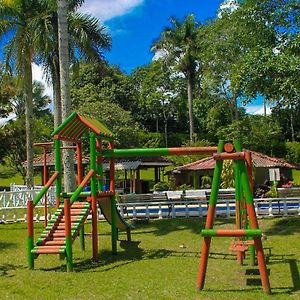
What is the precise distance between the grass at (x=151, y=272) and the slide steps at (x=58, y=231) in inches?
16.0

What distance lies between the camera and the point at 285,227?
47.7 feet

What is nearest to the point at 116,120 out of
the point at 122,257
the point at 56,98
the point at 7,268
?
the point at 56,98

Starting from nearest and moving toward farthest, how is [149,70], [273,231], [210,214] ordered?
[210,214]
[273,231]
[149,70]

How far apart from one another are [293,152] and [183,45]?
46.3ft

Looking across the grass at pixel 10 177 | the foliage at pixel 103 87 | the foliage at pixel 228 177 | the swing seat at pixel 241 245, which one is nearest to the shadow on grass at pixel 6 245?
the swing seat at pixel 241 245

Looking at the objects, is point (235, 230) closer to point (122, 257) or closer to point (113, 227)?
point (122, 257)

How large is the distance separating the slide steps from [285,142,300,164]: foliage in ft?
116

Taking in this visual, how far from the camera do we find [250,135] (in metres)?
40.4

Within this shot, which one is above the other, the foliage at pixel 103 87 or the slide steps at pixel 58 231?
the foliage at pixel 103 87

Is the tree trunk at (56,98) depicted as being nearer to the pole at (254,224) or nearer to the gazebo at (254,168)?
the gazebo at (254,168)

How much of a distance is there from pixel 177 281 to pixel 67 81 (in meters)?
9.17

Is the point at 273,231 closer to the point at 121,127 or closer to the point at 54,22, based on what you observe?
the point at 54,22

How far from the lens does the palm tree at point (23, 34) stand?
69.9 ft

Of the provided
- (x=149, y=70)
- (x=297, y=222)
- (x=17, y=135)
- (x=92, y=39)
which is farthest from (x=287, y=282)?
(x=149, y=70)
